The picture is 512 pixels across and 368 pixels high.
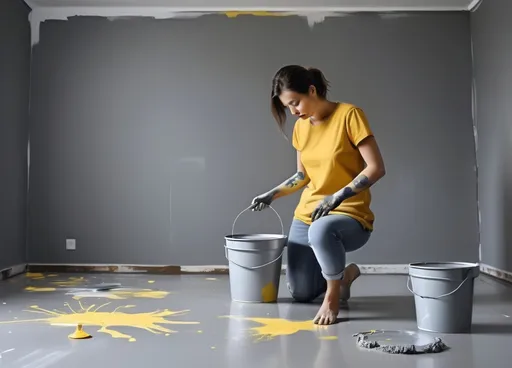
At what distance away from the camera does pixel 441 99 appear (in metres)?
4.27

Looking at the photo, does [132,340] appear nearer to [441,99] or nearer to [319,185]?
[319,185]

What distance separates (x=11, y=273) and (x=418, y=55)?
135 inches

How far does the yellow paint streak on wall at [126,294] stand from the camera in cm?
315

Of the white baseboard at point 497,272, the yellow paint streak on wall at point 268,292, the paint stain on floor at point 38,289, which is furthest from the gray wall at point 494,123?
the paint stain on floor at point 38,289

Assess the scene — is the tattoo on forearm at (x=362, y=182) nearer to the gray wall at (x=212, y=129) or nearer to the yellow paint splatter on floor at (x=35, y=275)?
the gray wall at (x=212, y=129)

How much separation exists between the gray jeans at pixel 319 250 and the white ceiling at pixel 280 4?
6.71 ft

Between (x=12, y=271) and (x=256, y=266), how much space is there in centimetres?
209

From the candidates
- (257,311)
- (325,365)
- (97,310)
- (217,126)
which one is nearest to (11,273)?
(97,310)

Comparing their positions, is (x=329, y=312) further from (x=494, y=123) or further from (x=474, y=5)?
(x=474, y=5)

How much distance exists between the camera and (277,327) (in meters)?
2.38

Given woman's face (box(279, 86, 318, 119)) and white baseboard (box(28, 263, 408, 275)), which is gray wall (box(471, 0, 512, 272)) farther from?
woman's face (box(279, 86, 318, 119))

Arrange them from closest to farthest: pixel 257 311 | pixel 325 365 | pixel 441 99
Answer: pixel 325 365, pixel 257 311, pixel 441 99

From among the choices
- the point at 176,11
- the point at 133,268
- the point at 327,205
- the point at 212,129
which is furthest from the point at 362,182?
the point at 176,11

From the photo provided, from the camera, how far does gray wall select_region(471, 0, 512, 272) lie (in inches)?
143
